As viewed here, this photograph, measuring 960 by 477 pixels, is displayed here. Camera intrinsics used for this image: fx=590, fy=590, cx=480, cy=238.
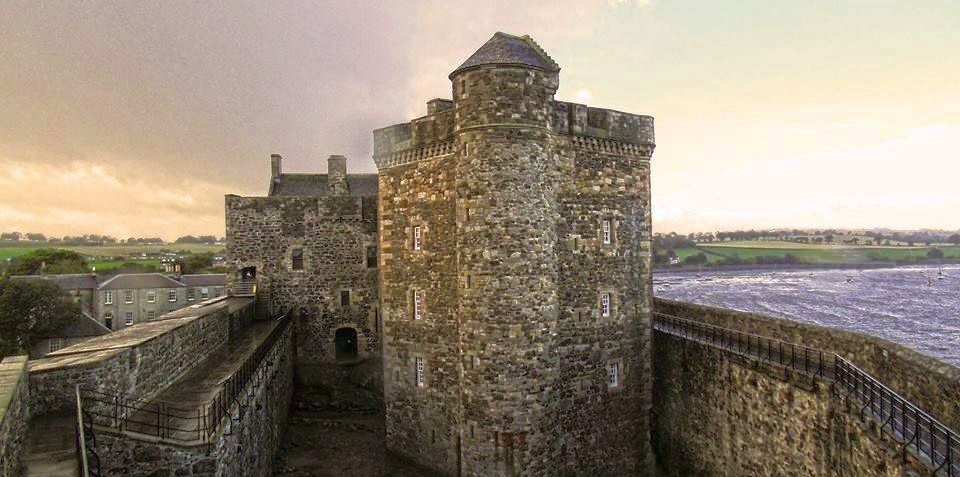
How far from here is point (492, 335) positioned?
1456cm

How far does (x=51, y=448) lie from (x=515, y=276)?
957 centimetres

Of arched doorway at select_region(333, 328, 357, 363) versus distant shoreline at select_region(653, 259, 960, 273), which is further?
distant shoreline at select_region(653, 259, 960, 273)

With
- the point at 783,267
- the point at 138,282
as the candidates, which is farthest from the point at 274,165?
the point at 783,267

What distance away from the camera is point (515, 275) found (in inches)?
575

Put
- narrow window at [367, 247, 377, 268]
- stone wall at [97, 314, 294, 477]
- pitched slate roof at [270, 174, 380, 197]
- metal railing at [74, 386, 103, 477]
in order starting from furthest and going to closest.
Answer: pitched slate roof at [270, 174, 380, 197] → narrow window at [367, 247, 377, 268] → stone wall at [97, 314, 294, 477] → metal railing at [74, 386, 103, 477]

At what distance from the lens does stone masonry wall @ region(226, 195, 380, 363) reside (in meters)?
24.5

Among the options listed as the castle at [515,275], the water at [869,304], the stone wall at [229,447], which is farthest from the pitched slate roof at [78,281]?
the water at [869,304]

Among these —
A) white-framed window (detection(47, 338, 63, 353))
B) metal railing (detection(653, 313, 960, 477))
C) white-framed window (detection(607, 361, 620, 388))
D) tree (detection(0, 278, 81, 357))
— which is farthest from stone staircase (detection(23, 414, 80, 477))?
white-framed window (detection(47, 338, 63, 353))

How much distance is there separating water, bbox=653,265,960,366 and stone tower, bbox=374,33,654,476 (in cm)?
2105

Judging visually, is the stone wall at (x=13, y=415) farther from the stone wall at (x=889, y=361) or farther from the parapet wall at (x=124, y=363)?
the stone wall at (x=889, y=361)

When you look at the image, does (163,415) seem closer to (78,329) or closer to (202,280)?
(78,329)

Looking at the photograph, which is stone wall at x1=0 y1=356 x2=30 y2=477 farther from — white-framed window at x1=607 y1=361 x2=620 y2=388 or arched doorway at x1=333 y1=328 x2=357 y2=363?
arched doorway at x1=333 y1=328 x2=357 y2=363

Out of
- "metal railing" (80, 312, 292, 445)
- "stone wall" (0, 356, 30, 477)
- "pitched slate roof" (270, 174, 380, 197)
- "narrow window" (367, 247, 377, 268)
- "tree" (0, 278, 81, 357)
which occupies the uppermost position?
"pitched slate roof" (270, 174, 380, 197)

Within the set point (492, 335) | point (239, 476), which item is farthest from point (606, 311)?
point (239, 476)
